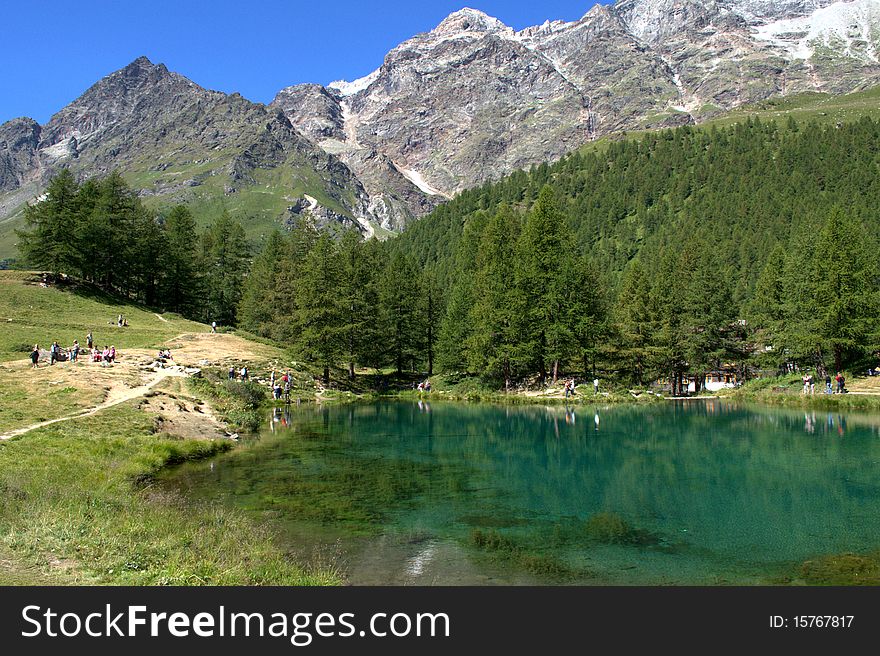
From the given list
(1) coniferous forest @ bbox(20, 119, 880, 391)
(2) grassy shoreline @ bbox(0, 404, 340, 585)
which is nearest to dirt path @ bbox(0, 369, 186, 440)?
(2) grassy shoreline @ bbox(0, 404, 340, 585)

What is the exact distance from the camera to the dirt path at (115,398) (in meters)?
27.0

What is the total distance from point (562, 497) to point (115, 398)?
2799 centimetres

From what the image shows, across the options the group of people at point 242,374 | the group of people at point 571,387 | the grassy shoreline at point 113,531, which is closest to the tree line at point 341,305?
the group of people at point 242,374

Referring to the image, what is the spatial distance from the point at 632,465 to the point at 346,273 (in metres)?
52.6

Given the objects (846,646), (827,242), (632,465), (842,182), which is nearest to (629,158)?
(842,182)

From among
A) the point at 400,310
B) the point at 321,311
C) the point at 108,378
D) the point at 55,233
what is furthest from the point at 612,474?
the point at 55,233

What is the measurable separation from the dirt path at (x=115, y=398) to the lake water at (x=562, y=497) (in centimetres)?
747

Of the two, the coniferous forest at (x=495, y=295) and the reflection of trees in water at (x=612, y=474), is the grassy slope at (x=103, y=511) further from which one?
the coniferous forest at (x=495, y=295)

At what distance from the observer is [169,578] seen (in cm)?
1141

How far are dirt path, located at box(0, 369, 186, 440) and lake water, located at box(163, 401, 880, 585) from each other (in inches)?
294

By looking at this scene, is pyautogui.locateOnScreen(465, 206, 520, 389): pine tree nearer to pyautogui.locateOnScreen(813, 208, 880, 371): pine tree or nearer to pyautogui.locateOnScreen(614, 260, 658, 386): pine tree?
pyautogui.locateOnScreen(614, 260, 658, 386): pine tree

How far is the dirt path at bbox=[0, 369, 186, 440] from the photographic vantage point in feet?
88.7

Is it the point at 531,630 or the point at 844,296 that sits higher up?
the point at 844,296

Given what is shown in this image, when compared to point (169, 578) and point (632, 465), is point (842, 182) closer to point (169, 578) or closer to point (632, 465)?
point (632, 465)
